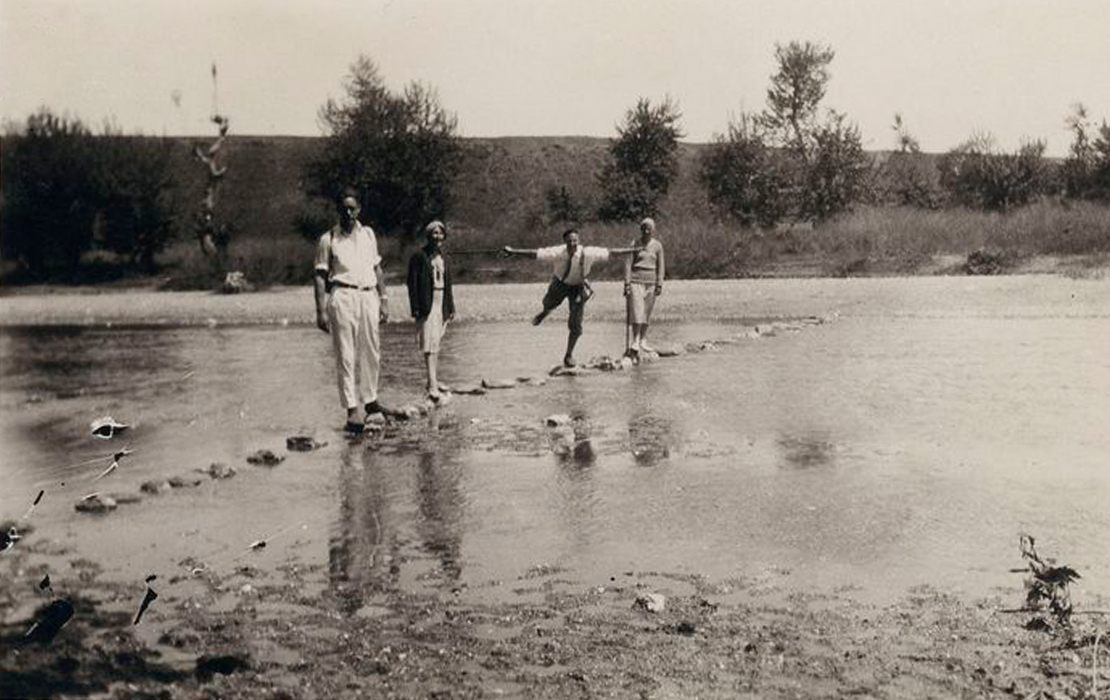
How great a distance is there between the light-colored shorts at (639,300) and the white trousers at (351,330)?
581 cm

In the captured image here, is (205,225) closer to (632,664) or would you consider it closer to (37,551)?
(37,551)

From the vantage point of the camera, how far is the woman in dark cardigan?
12.9m

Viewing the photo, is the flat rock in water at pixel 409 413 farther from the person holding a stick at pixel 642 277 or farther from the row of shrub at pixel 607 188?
the row of shrub at pixel 607 188

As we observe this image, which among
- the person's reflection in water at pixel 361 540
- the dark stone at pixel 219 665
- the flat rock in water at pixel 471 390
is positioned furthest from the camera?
the flat rock in water at pixel 471 390

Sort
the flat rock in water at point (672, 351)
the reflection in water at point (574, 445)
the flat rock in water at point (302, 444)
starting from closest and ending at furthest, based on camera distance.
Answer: the reflection in water at point (574, 445) → the flat rock in water at point (302, 444) → the flat rock in water at point (672, 351)

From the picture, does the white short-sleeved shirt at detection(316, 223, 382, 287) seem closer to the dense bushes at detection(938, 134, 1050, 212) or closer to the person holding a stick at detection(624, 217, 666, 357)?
the person holding a stick at detection(624, 217, 666, 357)

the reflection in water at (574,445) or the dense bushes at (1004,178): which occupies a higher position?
the dense bushes at (1004,178)

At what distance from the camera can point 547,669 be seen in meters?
5.04

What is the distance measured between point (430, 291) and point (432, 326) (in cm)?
41

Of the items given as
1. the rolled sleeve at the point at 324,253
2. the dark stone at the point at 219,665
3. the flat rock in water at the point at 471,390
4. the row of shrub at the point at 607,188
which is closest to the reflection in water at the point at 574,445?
the flat rock in water at the point at 471,390

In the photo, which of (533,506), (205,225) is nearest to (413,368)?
(533,506)

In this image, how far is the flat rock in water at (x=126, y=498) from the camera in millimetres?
8883

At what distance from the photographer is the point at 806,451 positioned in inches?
A: 399

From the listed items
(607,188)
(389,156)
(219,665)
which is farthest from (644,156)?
(219,665)
